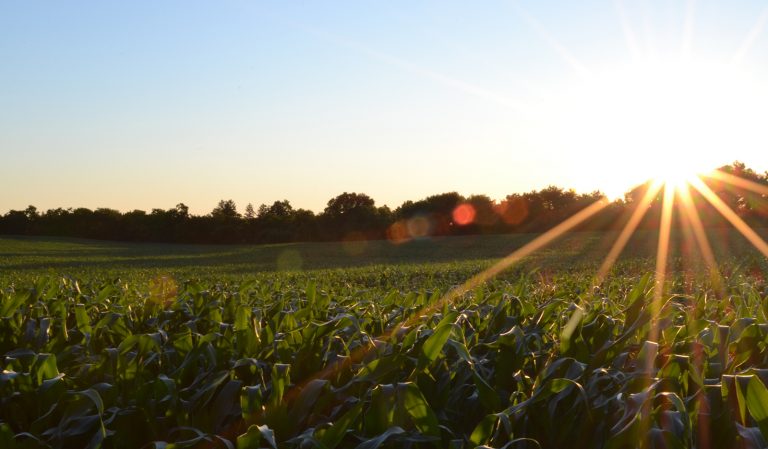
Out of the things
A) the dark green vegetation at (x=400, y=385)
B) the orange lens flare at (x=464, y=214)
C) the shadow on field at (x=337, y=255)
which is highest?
the orange lens flare at (x=464, y=214)

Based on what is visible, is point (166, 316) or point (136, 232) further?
point (136, 232)

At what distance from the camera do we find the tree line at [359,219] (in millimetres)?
78000

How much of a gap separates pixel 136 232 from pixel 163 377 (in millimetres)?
90566

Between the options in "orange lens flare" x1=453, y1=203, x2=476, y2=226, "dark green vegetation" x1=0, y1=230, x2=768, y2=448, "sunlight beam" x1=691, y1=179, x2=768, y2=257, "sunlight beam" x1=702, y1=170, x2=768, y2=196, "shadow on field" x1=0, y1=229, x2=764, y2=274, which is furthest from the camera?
"orange lens flare" x1=453, y1=203, x2=476, y2=226

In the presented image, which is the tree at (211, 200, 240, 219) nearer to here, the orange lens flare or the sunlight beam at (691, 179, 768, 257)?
the orange lens flare

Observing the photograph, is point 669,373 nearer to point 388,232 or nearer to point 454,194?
point 388,232

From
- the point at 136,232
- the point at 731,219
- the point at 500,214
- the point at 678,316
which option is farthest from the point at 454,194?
the point at 678,316

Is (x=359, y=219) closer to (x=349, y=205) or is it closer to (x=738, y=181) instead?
(x=349, y=205)

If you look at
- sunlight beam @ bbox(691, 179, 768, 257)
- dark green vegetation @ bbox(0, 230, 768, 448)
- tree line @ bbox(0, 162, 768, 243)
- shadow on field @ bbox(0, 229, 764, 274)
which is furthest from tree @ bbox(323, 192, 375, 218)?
dark green vegetation @ bbox(0, 230, 768, 448)

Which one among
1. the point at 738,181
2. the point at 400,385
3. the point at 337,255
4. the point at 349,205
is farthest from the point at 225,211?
the point at 400,385

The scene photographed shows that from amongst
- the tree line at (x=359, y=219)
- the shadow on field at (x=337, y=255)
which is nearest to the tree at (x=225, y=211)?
the tree line at (x=359, y=219)

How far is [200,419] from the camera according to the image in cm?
225

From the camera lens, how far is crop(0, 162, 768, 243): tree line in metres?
78.0

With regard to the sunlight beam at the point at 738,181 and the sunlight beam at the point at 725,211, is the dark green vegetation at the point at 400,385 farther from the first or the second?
the sunlight beam at the point at 738,181
